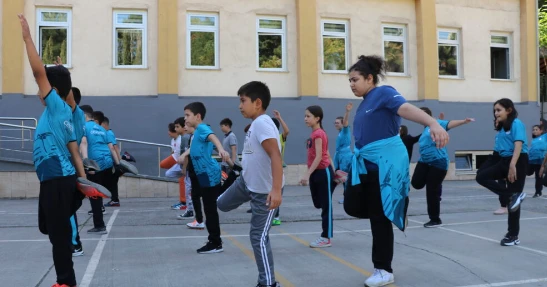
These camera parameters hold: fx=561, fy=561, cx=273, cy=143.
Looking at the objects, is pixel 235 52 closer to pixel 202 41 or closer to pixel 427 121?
pixel 202 41

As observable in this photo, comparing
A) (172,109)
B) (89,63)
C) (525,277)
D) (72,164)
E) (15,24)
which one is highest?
(15,24)

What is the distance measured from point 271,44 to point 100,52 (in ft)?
17.0

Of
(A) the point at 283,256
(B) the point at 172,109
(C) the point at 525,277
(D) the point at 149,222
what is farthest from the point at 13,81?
(C) the point at 525,277

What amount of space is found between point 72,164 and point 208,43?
42.4 feet

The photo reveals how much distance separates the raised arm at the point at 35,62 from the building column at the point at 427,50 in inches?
645

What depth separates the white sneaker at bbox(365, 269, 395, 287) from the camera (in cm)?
491

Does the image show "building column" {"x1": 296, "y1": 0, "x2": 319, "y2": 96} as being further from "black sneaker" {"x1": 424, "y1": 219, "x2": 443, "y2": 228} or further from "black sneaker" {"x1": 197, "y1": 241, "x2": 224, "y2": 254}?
"black sneaker" {"x1": 197, "y1": 241, "x2": 224, "y2": 254}

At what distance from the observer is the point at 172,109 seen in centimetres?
1650

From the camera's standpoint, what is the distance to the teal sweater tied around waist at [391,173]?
15.8 feet

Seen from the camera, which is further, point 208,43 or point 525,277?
point 208,43

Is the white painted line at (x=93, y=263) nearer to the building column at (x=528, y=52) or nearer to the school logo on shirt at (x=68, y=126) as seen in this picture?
the school logo on shirt at (x=68, y=126)

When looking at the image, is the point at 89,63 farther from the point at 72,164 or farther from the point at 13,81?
the point at 72,164

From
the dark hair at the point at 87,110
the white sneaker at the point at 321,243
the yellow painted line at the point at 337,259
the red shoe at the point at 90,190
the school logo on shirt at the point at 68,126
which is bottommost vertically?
the yellow painted line at the point at 337,259

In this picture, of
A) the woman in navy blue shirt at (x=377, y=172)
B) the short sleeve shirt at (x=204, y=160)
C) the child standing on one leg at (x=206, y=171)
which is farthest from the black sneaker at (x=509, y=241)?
the short sleeve shirt at (x=204, y=160)
